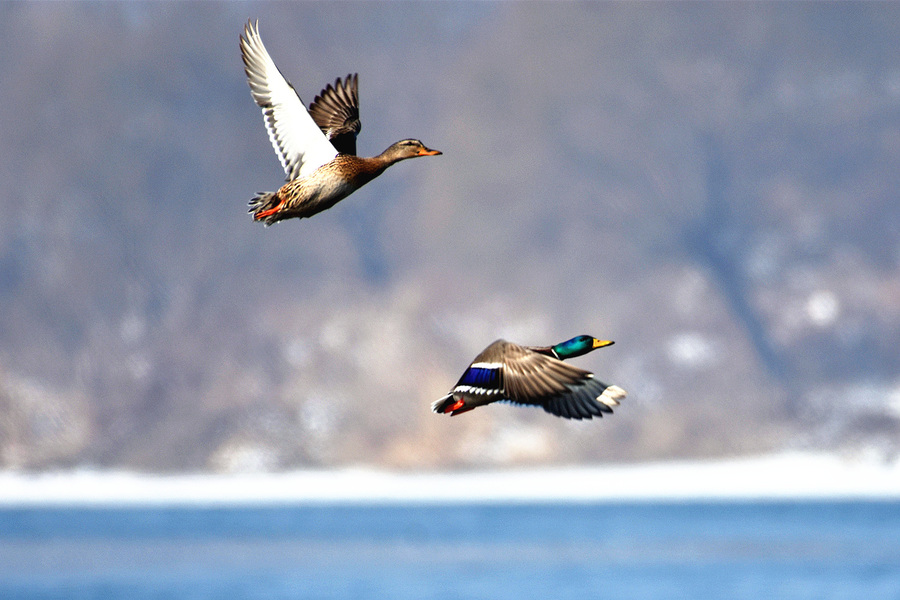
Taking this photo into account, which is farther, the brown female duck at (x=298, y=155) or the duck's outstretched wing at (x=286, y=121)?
the duck's outstretched wing at (x=286, y=121)

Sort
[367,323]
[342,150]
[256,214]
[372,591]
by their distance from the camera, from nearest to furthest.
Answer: [256,214]
[342,150]
[372,591]
[367,323]

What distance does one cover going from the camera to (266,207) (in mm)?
14352

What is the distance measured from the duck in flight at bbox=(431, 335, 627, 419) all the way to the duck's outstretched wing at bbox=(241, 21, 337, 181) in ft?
9.38

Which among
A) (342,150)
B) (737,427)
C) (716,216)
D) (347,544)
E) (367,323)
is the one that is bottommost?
(342,150)

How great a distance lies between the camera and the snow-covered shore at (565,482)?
604 feet

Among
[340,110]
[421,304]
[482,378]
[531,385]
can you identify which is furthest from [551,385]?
[421,304]

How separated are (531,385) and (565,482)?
7252 inches

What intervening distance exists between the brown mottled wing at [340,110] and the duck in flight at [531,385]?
13.7 feet

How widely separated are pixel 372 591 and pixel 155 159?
127 meters

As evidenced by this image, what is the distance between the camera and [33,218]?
195m

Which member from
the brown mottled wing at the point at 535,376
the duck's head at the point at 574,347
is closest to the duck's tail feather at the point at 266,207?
the brown mottled wing at the point at 535,376

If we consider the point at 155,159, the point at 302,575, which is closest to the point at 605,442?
the point at 155,159

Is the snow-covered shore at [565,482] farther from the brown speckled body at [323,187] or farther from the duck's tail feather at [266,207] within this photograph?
the duck's tail feather at [266,207]

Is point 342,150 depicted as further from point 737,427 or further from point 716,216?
point 716,216
